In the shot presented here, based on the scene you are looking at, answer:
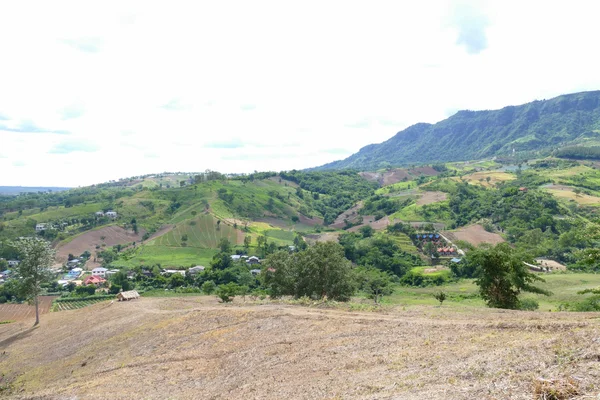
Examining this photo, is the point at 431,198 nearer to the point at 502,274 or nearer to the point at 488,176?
the point at 488,176

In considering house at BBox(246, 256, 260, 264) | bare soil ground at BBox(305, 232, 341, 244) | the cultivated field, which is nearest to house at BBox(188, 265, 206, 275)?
house at BBox(246, 256, 260, 264)

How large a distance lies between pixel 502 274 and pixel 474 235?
85454 mm

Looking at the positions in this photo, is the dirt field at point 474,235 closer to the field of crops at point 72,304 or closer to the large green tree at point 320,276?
the large green tree at point 320,276

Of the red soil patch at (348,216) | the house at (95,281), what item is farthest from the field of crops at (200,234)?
the red soil patch at (348,216)

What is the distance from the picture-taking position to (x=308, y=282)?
38.5m

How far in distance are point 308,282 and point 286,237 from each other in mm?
102463

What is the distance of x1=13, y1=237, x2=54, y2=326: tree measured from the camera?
39438 mm

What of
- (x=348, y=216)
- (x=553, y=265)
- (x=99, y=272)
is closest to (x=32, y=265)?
(x=99, y=272)

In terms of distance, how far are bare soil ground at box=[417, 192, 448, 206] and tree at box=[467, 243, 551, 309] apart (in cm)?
12053

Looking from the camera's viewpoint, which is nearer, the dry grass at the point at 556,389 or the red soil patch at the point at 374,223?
the dry grass at the point at 556,389

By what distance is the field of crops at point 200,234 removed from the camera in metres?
128

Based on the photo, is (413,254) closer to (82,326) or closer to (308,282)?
(308,282)

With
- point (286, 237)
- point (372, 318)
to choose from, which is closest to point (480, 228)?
point (286, 237)

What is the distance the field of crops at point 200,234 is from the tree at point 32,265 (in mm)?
→ 85816
